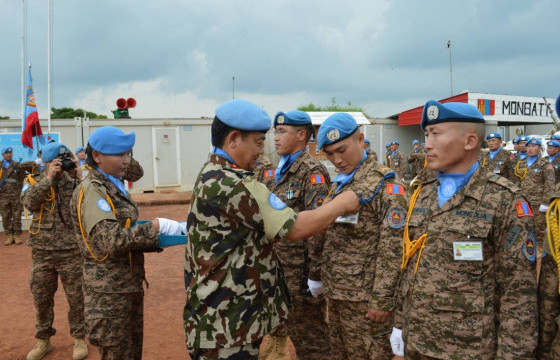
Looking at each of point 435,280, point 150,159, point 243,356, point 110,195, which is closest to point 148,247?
point 110,195

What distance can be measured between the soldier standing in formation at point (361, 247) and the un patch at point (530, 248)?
33.2 inches

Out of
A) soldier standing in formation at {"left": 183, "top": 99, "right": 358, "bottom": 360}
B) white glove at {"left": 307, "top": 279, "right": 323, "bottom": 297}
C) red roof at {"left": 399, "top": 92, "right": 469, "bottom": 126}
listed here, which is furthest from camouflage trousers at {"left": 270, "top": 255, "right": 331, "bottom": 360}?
red roof at {"left": 399, "top": 92, "right": 469, "bottom": 126}

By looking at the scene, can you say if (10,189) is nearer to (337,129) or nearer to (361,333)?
(337,129)

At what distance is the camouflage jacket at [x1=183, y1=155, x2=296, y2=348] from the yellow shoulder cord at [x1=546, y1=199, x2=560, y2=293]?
3.92ft

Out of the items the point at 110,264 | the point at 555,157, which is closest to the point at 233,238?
the point at 110,264

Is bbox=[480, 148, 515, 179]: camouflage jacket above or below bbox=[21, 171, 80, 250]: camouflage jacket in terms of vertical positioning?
above

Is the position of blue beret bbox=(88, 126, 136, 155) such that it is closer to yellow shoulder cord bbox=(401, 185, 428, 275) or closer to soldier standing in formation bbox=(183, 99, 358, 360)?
soldier standing in formation bbox=(183, 99, 358, 360)

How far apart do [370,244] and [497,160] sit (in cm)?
1027

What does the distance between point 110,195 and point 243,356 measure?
1661 millimetres

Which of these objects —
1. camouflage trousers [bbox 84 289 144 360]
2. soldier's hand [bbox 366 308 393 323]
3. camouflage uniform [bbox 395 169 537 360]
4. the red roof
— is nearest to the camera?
camouflage uniform [bbox 395 169 537 360]

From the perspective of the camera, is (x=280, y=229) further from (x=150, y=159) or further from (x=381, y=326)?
(x=150, y=159)

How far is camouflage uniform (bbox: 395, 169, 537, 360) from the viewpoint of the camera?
191 centimetres

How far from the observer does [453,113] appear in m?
2.20

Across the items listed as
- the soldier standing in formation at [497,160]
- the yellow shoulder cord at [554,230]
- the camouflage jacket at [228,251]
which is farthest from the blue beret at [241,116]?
the soldier standing in formation at [497,160]
